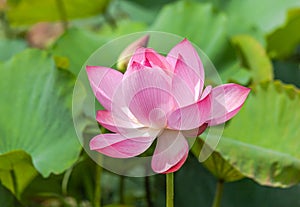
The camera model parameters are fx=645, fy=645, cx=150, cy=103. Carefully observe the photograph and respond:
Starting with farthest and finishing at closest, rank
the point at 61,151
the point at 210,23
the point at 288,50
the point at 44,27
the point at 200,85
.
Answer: the point at 44,27 < the point at 288,50 < the point at 210,23 < the point at 61,151 < the point at 200,85

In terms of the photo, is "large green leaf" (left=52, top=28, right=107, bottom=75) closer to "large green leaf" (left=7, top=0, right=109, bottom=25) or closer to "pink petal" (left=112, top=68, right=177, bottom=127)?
"large green leaf" (left=7, top=0, right=109, bottom=25)

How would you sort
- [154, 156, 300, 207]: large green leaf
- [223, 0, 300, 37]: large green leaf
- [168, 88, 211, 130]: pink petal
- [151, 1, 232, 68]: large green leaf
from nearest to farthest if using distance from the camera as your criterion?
1. [168, 88, 211, 130]: pink petal
2. [154, 156, 300, 207]: large green leaf
3. [151, 1, 232, 68]: large green leaf
4. [223, 0, 300, 37]: large green leaf

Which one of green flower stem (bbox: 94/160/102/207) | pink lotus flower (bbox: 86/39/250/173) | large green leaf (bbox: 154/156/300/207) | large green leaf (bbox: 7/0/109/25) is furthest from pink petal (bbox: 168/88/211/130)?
large green leaf (bbox: 7/0/109/25)

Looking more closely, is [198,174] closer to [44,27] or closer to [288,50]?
[288,50]

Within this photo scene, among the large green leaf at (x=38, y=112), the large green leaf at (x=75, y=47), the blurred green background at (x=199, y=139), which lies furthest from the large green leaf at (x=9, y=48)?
the large green leaf at (x=38, y=112)

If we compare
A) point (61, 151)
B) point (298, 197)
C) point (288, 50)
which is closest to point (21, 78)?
point (61, 151)

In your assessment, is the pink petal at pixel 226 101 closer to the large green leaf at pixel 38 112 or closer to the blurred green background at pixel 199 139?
the blurred green background at pixel 199 139
